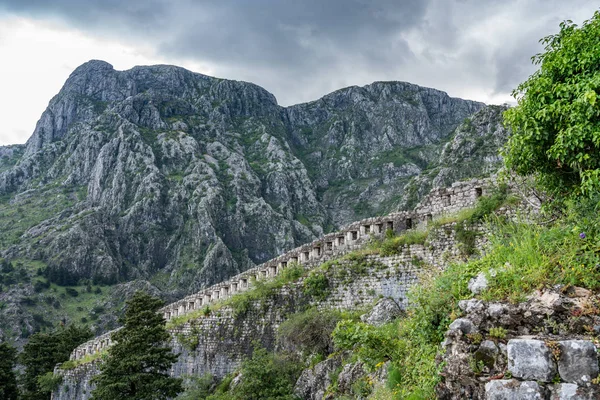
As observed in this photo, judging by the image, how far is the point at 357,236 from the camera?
786 inches

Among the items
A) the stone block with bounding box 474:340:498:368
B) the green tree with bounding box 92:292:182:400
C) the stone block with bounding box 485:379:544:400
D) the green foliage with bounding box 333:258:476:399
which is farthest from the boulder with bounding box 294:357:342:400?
the stone block with bounding box 485:379:544:400

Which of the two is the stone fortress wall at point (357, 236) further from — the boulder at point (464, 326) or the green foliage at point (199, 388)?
the boulder at point (464, 326)

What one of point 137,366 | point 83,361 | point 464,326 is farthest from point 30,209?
point 464,326

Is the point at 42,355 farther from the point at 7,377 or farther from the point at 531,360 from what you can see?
the point at 531,360

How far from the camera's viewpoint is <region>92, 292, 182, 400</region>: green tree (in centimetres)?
1820

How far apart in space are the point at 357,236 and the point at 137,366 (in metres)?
11.5

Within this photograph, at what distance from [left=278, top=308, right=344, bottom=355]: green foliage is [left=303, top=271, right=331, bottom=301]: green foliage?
799 millimetres

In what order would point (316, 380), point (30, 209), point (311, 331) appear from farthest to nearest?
1. point (30, 209)
2. point (311, 331)
3. point (316, 380)

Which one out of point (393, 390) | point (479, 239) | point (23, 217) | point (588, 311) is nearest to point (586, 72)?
point (588, 311)

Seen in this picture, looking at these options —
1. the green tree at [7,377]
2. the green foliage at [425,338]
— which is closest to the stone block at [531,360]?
the green foliage at [425,338]

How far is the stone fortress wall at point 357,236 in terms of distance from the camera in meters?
16.4

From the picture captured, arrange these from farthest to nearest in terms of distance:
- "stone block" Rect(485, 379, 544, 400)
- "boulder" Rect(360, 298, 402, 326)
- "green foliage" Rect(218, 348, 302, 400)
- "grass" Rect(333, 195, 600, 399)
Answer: "green foliage" Rect(218, 348, 302, 400) → "boulder" Rect(360, 298, 402, 326) → "grass" Rect(333, 195, 600, 399) → "stone block" Rect(485, 379, 544, 400)

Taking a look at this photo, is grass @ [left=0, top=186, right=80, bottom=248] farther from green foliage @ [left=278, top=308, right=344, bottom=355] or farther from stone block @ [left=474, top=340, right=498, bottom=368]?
stone block @ [left=474, top=340, right=498, bottom=368]

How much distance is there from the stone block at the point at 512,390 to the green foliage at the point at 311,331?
11763mm
